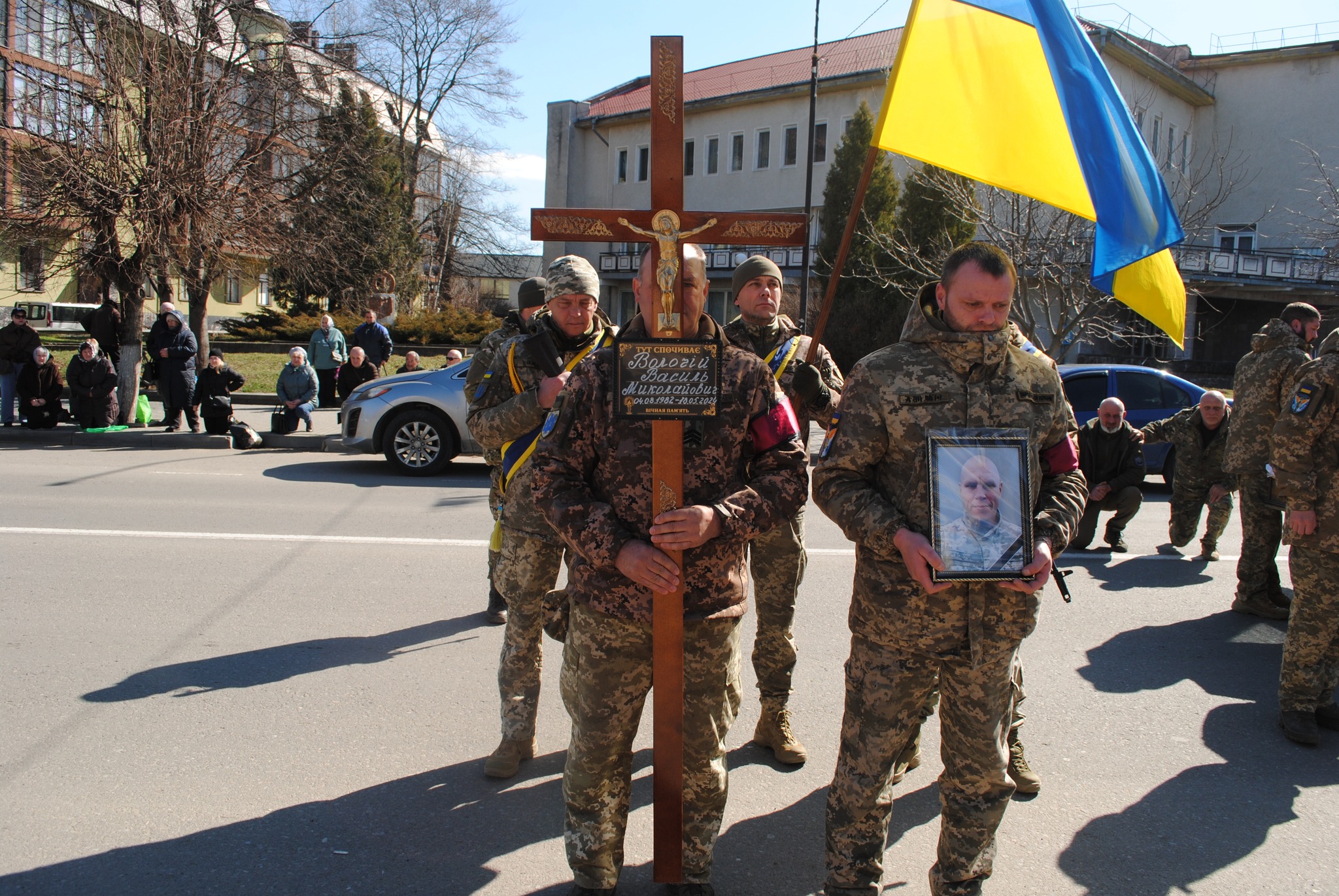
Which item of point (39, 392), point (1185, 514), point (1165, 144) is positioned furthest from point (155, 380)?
point (1165, 144)

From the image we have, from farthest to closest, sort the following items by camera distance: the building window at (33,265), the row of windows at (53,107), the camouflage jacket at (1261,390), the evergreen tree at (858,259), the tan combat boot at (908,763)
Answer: the evergreen tree at (858,259)
the building window at (33,265)
the row of windows at (53,107)
the camouflage jacket at (1261,390)
the tan combat boot at (908,763)

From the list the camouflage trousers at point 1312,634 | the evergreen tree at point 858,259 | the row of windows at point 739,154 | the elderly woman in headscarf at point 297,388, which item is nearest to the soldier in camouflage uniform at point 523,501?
the camouflage trousers at point 1312,634

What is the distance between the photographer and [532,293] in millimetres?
4688

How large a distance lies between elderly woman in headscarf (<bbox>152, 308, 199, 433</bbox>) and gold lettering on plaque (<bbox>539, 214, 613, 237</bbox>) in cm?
1271

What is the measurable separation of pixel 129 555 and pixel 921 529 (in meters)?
6.20

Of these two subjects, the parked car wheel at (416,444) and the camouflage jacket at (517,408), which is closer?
the camouflage jacket at (517,408)

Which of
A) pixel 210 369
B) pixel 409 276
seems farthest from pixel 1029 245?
pixel 409 276

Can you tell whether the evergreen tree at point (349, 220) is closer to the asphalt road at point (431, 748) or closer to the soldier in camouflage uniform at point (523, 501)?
the asphalt road at point (431, 748)

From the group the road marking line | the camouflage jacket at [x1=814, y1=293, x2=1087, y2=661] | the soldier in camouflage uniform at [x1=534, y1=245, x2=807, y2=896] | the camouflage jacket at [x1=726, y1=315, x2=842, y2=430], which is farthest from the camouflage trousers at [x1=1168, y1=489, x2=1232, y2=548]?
the soldier in camouflage uniform at [x1=534, y1=245, x2=807, y2=896]

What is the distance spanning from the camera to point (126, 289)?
1505 cm

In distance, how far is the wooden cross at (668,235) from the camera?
8.42ft

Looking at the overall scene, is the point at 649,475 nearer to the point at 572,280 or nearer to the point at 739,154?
the point at 572,280

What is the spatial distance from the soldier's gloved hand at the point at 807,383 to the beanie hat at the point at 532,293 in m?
1.41

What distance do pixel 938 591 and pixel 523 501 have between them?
5.77 ft
